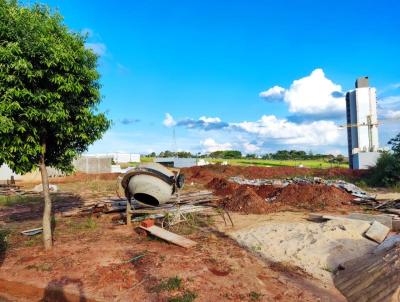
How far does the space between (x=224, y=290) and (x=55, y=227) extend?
7.79m

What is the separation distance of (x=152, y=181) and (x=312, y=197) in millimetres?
9272

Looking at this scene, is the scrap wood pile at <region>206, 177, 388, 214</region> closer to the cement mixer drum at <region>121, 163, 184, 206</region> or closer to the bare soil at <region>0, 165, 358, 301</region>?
the bare soil at <region>0, 165, 358, 301</region>

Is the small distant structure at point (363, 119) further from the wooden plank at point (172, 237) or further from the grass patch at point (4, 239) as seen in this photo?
the grass patch at point (4, 239)

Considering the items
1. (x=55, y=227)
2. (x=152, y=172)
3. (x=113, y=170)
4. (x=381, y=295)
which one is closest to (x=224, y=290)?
(x=381, y=295)

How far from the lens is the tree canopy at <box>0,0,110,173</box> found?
7.52 m

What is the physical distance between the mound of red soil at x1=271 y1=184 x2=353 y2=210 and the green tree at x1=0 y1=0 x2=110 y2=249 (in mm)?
10734

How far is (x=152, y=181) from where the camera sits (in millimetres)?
11039

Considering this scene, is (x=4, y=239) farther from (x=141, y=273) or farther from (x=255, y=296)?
(x=255, y=296)

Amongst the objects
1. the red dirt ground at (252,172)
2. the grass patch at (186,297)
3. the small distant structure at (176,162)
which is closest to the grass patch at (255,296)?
the grass patch at (186,297)

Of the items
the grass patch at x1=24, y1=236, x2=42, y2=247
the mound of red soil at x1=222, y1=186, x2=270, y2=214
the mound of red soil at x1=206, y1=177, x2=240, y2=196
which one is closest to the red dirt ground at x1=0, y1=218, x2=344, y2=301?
the grass patch at x1=24, y1=236, x2=42, y2=247

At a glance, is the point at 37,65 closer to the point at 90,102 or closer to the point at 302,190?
the point at 90,102

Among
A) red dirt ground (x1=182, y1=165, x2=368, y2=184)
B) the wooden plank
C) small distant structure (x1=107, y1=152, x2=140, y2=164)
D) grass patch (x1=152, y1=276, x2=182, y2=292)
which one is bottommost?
grass patch (x1=152, y1=276, x2=182, y2=292)

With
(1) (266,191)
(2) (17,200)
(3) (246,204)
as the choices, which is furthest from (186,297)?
(2) (17,200)

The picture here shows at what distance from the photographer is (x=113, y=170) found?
48.5 meters
